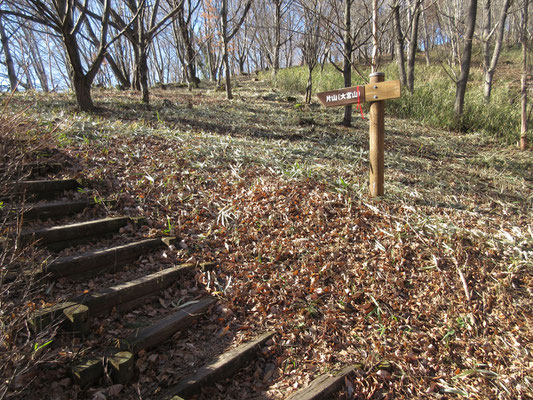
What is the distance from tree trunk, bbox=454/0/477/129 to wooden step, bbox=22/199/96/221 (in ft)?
29.9

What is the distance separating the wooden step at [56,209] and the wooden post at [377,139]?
3.46 m

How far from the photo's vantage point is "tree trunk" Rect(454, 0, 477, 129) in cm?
811

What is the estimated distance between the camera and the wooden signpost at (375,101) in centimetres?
349

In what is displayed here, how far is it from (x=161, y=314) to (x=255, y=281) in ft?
3.07

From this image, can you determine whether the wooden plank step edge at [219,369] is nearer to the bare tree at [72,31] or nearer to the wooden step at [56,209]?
the wooden step at [56,209]

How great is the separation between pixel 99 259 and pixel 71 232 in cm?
47

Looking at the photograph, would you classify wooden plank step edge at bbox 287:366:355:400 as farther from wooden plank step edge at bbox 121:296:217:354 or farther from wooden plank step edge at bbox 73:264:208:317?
wooden plank step edge at bbox 73:264:208:317

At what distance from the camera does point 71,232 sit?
3031 millimetres

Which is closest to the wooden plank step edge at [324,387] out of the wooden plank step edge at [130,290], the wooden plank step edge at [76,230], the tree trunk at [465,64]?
the wooden plank step edge at [130,290]

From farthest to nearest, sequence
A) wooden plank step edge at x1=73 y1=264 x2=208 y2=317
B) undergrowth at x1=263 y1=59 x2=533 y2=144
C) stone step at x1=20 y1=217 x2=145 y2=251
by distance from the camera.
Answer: undergrowth at x1=263 y1=59 x2=533 y2=144
stone step at x1=20 y1=217 x2=145 y2=251
wooden plank step edge at x1=73 y1=264 x2=208 y2=317

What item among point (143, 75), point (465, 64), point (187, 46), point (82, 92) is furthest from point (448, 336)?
point (187, 46)

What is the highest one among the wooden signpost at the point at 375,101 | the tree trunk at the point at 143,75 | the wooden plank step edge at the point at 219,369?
the tree trunk at the point at 143,75

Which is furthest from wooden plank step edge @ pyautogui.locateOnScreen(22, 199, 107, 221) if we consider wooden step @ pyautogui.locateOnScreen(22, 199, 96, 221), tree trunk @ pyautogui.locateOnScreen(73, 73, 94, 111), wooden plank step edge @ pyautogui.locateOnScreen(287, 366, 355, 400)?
tree trunk @ pyautogui.locateOnScreen(73, 73, 94, 111)

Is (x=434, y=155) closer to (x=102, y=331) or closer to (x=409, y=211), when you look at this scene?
(x=409, y=211)
